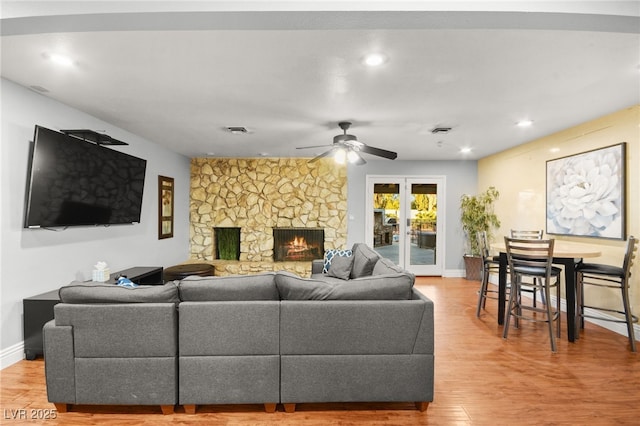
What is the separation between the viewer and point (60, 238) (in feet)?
11.0

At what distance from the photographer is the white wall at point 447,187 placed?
22.3ft

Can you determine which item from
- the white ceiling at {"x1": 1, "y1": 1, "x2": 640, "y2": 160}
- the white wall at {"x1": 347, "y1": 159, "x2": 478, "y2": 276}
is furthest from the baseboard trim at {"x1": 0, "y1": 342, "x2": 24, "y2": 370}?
the white wall at {"x1": 347, "y1": 159, "x2": 478, "y2": 276}

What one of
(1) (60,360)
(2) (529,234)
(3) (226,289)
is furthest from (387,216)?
(1) (60,360)

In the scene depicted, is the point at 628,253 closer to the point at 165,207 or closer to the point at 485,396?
the point at 485,396

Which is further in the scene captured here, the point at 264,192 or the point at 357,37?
the point at 264,192

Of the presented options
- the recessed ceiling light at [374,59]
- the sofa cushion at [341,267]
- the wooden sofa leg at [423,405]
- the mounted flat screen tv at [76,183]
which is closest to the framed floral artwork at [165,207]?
the mounted flat screen tv at [76,183]

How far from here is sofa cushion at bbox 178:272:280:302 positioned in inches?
84.6

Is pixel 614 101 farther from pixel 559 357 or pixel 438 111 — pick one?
pixel 559 357

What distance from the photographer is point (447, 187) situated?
6812 mm

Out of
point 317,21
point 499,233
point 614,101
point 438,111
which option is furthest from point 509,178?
point 317,21

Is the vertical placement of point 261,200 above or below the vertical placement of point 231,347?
above

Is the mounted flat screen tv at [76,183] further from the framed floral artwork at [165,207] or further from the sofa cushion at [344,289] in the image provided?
the sofa cushion at [344,289]

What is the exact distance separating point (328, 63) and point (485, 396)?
105 inches

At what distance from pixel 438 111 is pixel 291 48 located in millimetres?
1984
